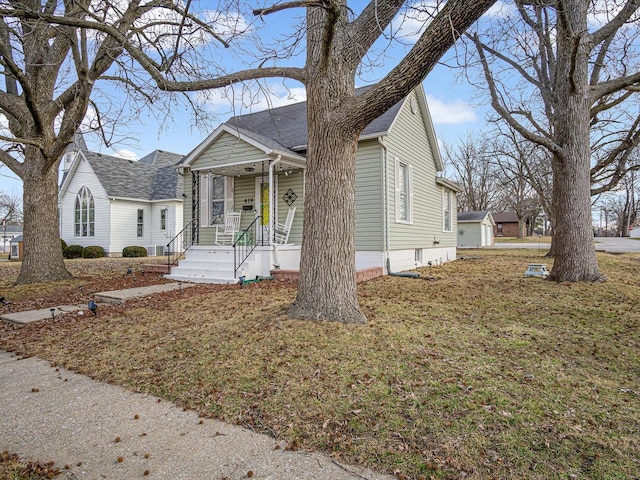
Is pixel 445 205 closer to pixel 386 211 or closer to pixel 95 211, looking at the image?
pixel 386 211

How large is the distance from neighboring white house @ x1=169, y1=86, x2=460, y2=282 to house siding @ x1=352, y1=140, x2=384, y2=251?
1.0 inches

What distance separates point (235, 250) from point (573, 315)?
268 inches

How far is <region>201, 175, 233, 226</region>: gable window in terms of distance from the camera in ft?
36.2

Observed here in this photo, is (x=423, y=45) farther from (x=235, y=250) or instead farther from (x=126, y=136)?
(x=126, y=136)

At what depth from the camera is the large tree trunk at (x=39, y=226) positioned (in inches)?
351

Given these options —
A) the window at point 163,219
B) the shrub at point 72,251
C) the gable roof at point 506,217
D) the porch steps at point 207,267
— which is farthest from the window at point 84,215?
the gable roof at point 506,217

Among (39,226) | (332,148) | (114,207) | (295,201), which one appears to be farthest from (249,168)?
(114,207)

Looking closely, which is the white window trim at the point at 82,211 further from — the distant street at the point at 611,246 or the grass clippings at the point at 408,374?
the distant street at the point at 611,246

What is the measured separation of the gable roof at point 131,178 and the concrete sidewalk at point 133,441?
18.3m

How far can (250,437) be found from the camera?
98.4 inches

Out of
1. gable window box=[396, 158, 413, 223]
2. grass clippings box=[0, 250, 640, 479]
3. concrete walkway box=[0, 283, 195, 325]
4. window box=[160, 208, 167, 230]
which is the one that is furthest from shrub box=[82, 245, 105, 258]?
gable window box=[396, 158, 413, 223]

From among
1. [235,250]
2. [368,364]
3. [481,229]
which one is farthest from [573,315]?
[481,229]

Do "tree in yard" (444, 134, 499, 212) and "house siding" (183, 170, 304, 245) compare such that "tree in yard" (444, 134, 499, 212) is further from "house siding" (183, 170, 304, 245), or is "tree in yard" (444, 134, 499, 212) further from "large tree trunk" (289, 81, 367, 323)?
"large tree trunk" (289, 81, 367, 323)

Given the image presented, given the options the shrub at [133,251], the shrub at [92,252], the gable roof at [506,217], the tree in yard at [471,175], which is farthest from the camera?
the gable roof at [506,217]
